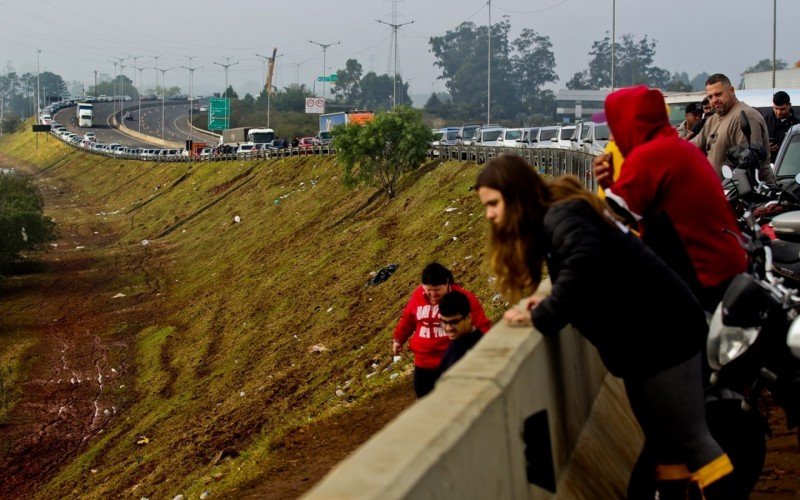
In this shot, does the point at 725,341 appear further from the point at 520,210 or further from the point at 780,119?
the point at 780,119

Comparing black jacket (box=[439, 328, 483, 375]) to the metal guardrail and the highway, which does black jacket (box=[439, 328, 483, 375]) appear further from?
the highway

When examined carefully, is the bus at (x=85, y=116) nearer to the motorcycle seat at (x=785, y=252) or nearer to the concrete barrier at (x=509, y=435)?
the concrete barrier at (x=509, y=435)

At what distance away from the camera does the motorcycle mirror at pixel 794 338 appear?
15.2 feet

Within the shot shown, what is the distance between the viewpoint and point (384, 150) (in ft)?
145

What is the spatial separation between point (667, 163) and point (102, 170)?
9952 centimetres

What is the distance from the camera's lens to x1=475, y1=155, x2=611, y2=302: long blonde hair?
4.31 m

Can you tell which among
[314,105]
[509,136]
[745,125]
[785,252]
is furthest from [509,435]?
[314,105]

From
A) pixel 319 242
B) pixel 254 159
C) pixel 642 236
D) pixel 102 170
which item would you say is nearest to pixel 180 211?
pixel 254 159

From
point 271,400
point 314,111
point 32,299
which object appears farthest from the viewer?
point 314,111

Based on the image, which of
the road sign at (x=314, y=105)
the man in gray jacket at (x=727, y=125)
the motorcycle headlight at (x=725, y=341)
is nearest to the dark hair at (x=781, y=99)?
the man in gray jacket at (x=727, y=125)

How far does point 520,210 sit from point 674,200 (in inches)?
40.4

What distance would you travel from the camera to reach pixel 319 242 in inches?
1522

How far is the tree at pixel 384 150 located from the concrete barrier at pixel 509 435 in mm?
37320

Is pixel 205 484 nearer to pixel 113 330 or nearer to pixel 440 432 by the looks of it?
pixel 440 432
